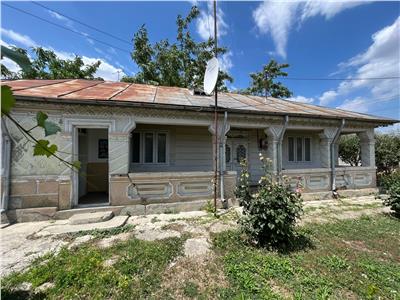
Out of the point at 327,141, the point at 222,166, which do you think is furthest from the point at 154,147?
the point at 327,141

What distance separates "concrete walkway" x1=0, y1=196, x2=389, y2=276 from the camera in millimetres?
4117

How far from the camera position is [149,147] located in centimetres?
841

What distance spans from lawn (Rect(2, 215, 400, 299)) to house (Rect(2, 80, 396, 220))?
1.67 metres

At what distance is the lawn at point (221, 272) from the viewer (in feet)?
9.93

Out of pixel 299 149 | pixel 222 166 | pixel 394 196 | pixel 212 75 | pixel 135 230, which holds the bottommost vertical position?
pixel 135 230

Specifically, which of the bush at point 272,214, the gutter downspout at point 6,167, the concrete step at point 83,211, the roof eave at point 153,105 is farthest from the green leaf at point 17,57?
the gutter downspout at point 6,167

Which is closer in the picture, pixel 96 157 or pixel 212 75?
pixel 212 75

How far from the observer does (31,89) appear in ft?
20.7

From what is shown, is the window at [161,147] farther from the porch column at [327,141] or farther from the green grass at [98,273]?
the porch column at [327,141]

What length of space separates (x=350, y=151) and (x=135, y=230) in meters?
17.8

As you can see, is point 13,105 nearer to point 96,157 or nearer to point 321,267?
point 321,267

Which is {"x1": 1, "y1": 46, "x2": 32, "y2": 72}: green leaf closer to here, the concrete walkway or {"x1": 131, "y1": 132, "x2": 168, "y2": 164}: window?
the concrete walkway

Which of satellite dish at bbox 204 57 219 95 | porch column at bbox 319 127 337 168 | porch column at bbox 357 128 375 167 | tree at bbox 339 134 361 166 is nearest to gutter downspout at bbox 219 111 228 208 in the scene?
satellite dish at bbox 204 57 219 95

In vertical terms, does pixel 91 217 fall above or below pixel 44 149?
below
